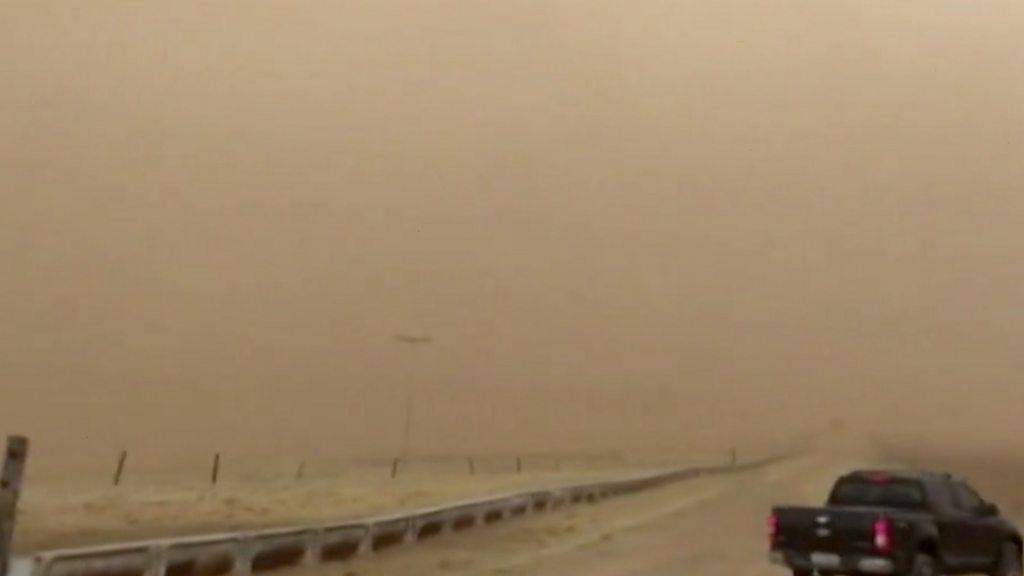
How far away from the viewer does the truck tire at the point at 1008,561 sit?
1891cm

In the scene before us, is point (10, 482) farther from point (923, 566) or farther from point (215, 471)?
point (215, 471)

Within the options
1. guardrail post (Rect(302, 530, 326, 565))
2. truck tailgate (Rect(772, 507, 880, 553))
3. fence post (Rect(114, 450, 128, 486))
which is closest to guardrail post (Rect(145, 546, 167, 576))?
guardrail post (Rect(302, 530, 326, 565))

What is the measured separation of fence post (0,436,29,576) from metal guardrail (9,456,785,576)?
0.38m

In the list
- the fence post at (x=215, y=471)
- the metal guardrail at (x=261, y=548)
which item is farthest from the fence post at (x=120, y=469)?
the metal guardrail at (x=261, y=548)

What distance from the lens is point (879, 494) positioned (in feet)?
60.8

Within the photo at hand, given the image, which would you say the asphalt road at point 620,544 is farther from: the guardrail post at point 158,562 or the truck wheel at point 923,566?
the guardrail post at point 158,562

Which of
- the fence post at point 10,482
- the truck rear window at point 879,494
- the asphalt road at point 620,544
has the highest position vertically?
the fence post at point 10,482

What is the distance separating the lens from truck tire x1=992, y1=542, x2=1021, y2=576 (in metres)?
18.9

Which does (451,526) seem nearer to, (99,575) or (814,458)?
(99,575)

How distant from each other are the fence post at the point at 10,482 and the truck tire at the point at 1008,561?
46.8 feet

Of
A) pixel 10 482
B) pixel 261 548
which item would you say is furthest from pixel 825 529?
pixel 10 482

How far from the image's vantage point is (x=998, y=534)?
1886cm

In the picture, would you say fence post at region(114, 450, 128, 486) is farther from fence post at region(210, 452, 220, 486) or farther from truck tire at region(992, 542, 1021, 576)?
truck tire at region(992, 542, 1021, 576)

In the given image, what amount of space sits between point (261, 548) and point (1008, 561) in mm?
11580
